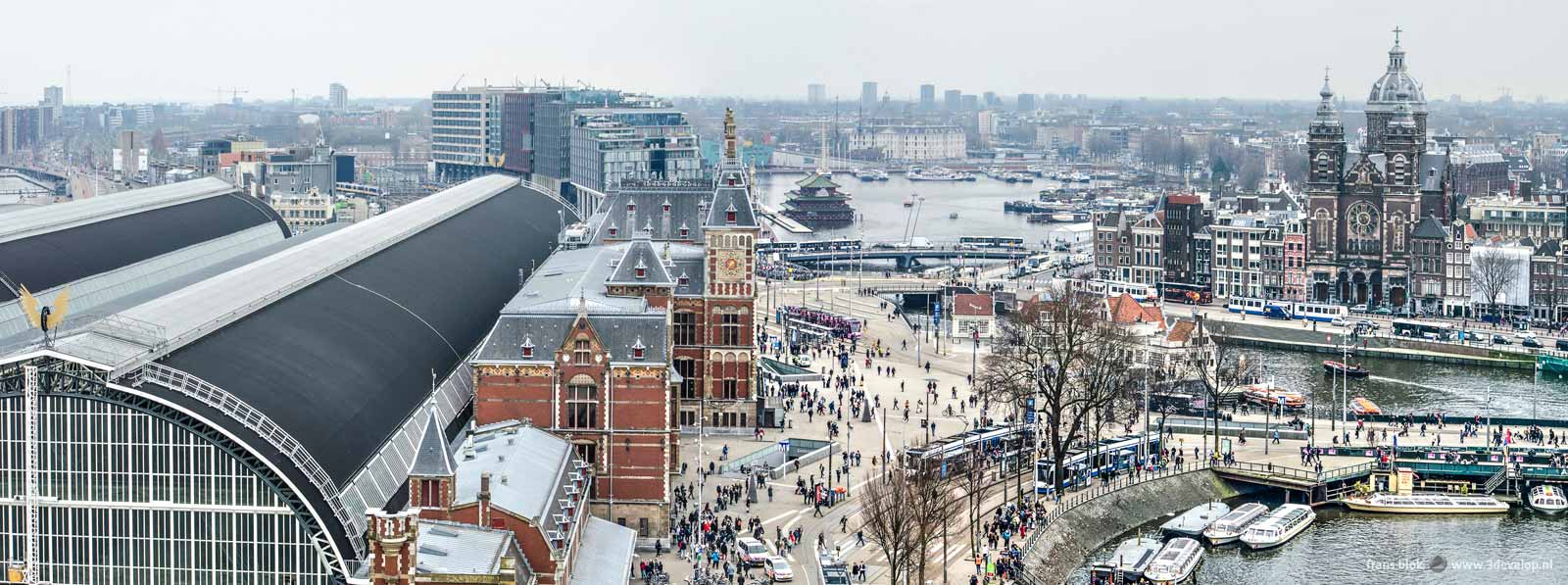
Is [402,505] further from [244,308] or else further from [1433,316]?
[1433,316]

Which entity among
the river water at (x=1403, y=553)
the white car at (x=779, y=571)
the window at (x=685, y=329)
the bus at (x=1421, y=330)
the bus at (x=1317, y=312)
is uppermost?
the window at (x=685, y=329)

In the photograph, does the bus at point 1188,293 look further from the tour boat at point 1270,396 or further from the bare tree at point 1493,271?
the tour boat at point 1270,396

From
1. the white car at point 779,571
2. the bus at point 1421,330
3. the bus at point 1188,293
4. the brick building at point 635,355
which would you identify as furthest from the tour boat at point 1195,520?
the bus at point 1188,293

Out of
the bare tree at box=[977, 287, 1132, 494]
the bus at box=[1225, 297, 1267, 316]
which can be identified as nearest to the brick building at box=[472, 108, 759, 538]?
the bare tree at box=[977, 287, 1132, 494]

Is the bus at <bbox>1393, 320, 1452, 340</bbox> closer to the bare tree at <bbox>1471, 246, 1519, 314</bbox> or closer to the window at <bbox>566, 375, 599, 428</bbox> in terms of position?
the bare tree at <bbox>1471, 246, 1519, 314</bbox>

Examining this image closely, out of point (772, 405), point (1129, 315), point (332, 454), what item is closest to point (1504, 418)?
point (1129, 315)
